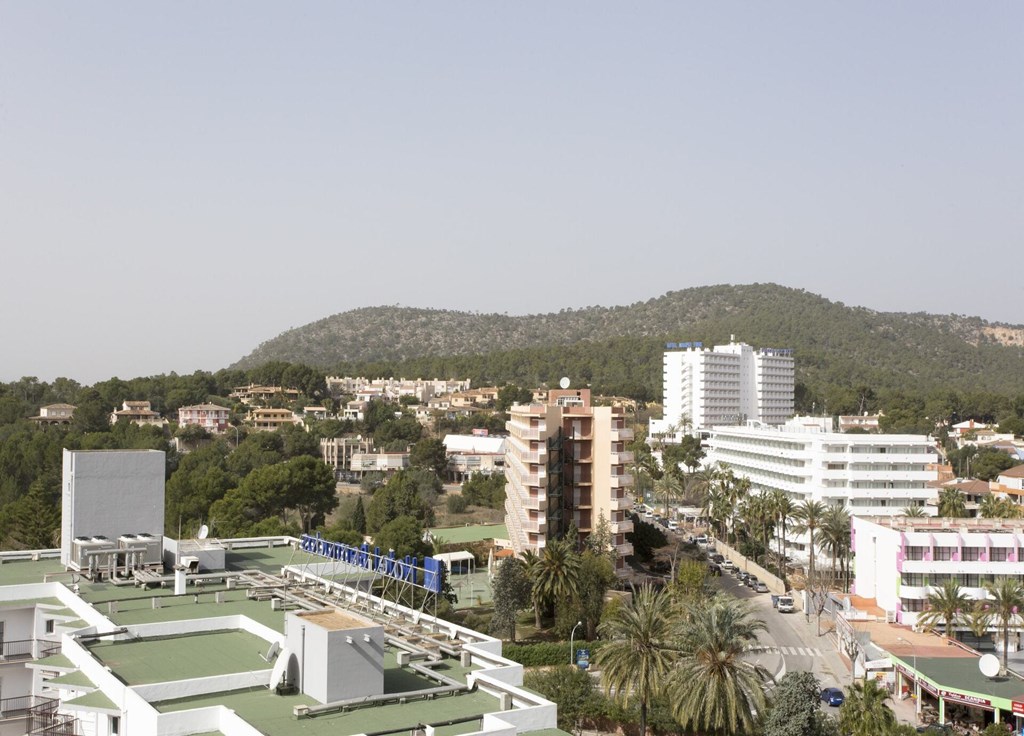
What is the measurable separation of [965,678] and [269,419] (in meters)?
136

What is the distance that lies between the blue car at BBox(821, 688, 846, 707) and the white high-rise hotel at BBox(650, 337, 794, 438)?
413 feet

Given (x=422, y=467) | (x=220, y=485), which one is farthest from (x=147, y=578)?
(x=422, y=467)

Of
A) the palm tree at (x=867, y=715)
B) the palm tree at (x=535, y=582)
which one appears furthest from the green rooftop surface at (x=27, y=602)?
the palm tree at (x=535, y=582)

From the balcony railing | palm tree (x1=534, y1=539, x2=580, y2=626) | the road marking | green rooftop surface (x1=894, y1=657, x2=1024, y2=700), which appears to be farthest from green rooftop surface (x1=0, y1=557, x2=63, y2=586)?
green rooftop surface (x1=894, y1=657, x2=1024, y2=700)

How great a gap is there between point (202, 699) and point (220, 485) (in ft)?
228

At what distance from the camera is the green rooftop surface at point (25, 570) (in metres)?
40.1

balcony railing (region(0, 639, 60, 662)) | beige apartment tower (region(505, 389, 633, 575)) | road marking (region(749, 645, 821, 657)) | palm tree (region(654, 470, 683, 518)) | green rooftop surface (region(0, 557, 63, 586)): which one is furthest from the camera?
palm tree (region(654, 470, 683, 518))

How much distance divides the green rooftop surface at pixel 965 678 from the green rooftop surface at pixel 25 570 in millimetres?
39932

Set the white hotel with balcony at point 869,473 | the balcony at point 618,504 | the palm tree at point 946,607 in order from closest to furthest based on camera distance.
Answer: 1. the palm tree at point 946,607
2. the balcony at point 618,504
3. the white hotel with balcony at point 869,473

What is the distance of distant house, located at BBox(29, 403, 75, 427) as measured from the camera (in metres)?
155

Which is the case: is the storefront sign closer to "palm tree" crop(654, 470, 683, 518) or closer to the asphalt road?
the asphalt road

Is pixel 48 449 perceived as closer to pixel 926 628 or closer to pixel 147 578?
pixel 147 578

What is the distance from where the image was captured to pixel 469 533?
91.1 meters

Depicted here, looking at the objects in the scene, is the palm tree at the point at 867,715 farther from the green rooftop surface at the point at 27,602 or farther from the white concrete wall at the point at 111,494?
the green rooftop surface at the point at 27,602
